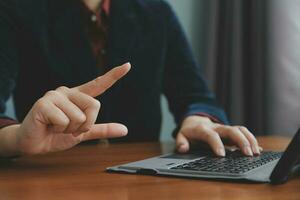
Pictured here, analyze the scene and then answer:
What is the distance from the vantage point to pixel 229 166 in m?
0.71

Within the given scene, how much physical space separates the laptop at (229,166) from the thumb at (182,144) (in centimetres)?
8

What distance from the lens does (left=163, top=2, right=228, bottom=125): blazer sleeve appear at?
1.38 m

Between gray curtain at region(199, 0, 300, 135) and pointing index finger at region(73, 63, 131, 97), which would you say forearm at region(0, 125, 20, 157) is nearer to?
pointing index finger at region(73, 63, 131, 97)

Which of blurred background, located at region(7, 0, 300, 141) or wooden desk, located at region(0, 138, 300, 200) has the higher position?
blurred background, located at region(7, 0, 300, 141)

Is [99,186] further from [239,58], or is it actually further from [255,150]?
[239,58]

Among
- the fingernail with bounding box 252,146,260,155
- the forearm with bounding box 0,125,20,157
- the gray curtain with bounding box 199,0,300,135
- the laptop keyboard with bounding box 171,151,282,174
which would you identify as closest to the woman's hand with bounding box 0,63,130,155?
the forearm with bounding box 0,125,20,157

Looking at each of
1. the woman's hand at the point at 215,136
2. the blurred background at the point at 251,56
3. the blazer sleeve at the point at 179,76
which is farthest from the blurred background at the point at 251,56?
the woman's hand at the point at 215,136

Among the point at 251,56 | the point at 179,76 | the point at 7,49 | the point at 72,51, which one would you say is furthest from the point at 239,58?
the point at 7,49

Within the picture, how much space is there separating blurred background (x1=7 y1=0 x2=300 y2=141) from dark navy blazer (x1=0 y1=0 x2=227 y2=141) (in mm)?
575

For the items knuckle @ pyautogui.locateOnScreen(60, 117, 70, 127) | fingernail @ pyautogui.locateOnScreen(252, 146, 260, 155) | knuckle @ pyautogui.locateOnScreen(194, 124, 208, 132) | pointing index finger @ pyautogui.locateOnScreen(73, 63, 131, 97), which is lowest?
fingernail @ pyautogui.locateOnScreen(252, 146, 260, 155)

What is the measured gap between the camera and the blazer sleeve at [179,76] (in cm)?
138

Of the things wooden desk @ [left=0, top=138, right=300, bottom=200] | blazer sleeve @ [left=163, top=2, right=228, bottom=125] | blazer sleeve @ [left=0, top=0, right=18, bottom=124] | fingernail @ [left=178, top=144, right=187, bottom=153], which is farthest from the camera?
blazer sleeve @ [left=163, top=2, right=228, bottom=125]

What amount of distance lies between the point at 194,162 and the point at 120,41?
65cm

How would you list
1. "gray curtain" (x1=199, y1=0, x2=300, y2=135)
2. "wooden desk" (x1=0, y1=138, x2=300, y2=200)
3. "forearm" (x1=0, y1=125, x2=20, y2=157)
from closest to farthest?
"wooden desk" (x1=0, y1=138, x2=300, y2=200) → "forearm" (x1=0, y1=125, x2=20, y2=157) → "gray curtain" (x1=199, y1=0, x2=300, y2=135)
